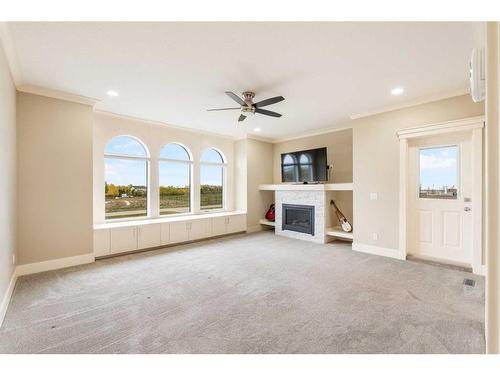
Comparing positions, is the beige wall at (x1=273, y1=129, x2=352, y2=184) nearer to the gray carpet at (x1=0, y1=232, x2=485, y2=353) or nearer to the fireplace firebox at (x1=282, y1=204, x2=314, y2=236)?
the fireplace firebox at (x1=282, y1=204, x2=314, y2=236)

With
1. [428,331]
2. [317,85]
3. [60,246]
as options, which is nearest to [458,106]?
[317,85]

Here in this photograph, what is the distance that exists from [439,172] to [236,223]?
431 centimetres

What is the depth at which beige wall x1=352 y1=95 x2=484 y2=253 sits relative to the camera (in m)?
Result: 3.92

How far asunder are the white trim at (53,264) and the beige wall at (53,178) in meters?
0.06

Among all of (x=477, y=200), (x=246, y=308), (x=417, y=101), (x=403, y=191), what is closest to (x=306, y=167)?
(x=403, y=191)

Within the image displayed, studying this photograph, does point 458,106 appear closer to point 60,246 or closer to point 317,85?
point 317,85

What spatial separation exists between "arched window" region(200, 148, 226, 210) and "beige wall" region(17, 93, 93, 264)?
2726 millimetres

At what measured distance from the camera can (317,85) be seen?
130 inches

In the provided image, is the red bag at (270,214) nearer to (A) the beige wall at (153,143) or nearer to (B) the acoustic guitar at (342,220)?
(A) the beige wall at (153,143)

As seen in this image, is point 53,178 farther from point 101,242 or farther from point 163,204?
point 163,204

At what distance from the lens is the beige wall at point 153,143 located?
451 centimetres

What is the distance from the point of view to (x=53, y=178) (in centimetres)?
356

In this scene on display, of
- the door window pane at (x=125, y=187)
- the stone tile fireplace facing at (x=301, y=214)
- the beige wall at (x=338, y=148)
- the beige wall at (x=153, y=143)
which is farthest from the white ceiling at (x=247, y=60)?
the stone tile fireplace facing at (x=301, y=214)

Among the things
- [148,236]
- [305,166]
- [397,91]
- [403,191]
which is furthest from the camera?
[305,166]
